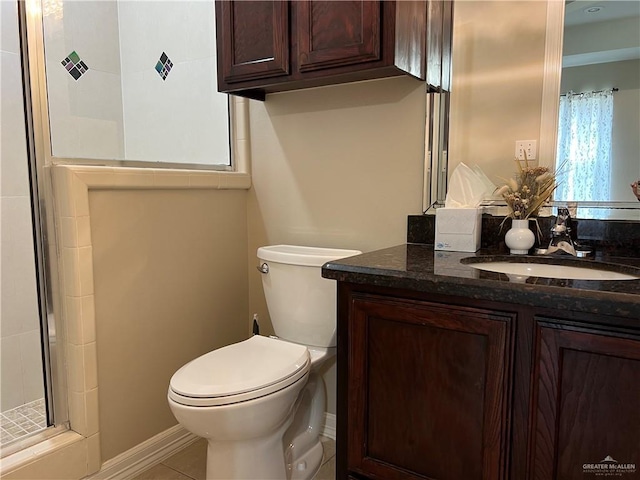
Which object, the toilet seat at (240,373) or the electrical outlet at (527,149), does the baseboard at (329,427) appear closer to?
the toilet seat at (240,373)

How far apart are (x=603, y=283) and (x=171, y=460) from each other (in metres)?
1.60

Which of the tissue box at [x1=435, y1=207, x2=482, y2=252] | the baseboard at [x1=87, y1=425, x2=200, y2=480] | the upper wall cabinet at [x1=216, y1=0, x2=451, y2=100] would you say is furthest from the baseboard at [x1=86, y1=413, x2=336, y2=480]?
the upper wall cabinet at [x1=216, y1=0, x2=451, y2=100]

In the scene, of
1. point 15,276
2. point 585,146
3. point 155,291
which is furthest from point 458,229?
point 15,276

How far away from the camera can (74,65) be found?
199cm

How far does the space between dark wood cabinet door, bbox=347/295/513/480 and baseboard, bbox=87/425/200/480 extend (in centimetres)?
88

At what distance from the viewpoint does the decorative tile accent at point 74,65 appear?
6.22 ft

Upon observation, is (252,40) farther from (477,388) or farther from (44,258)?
(477,388)

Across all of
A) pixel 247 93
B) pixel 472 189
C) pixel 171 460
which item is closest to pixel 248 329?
pixel 171 460

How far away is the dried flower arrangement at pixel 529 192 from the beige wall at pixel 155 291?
1.16 metres

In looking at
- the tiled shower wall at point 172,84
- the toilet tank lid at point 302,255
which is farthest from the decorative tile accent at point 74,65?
the toilet tank lid at point 302,255

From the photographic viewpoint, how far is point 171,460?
70.9 inches

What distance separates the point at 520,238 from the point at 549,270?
13 cm

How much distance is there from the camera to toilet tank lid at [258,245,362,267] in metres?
1.62

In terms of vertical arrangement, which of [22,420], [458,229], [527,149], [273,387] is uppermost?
[527,149]
